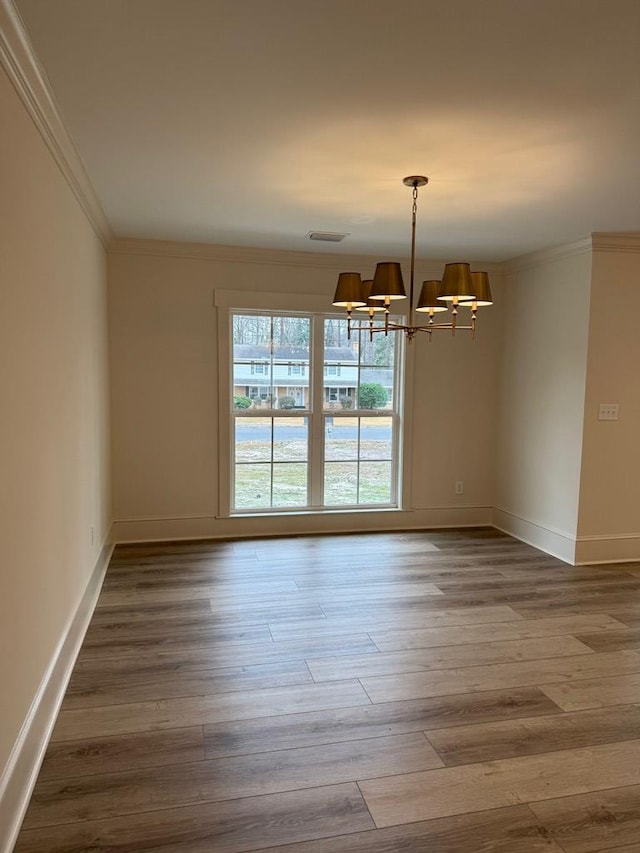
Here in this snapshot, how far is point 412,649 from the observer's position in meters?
2.98

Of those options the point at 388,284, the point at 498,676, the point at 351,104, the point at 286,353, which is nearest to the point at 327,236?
the point at 286,353

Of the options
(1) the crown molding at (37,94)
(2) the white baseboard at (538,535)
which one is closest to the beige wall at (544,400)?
(2) the white baseboard at (538,535)

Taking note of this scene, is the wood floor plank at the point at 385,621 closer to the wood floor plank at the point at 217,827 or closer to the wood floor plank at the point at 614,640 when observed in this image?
the wood floor plank at the point at 614,640

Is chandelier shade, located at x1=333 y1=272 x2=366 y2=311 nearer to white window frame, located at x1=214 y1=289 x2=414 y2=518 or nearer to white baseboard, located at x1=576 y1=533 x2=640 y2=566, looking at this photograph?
white window frame, located at x1=214 y1=289 x2=414 y2=518

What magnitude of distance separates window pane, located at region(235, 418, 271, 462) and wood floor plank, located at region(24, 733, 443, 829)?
3.10 m

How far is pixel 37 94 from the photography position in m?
2.08

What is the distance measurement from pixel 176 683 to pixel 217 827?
35.4 inches

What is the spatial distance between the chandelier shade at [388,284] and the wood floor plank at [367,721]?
1.89 m

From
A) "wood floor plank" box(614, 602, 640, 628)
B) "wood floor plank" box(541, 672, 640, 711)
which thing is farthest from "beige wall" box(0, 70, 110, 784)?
"wood floor plank" box(614, 602, 640, 628)

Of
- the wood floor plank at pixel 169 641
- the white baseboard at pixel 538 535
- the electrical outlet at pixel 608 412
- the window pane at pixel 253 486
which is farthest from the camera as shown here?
the window pane at pixel 253 486

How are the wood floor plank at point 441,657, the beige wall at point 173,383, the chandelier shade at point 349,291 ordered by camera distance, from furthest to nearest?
1. the beige wall at point 173,383
2. the chandelier shade at point 349,291
3. the wood floor plank at point 441,657

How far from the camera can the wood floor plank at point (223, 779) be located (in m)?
1.87

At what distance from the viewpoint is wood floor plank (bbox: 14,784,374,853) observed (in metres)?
1.71

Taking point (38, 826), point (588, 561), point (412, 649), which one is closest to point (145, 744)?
point (38, 826)
